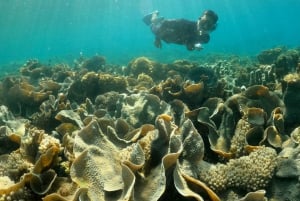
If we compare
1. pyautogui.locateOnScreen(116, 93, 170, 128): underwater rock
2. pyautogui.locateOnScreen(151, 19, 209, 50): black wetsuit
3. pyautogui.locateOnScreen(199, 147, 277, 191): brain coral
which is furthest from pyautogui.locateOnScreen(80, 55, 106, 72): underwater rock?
pyautogui.locateOnScreen(199, 147, 277, 191): brain coral

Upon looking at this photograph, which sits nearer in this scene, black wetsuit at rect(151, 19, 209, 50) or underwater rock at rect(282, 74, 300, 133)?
underwater rock at rect(282, 74, 300, 133)

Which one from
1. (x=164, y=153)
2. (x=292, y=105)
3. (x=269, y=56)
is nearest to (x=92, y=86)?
(x=292, y=105)

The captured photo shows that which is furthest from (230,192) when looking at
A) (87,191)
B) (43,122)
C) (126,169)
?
(43,122)

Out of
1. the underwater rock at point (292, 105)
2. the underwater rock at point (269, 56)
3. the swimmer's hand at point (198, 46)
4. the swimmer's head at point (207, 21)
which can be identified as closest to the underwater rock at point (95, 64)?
the swimmer's hand at point (198, 46)

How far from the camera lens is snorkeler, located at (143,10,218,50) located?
11172 mm

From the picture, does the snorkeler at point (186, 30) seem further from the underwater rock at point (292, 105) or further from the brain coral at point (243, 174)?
the brain coral at point (243, 174)

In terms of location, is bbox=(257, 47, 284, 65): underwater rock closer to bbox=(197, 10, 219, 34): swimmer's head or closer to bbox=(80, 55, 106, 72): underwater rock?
bbox=(197, 10, 219, 34): swimmer's head

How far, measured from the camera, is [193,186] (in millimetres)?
3268

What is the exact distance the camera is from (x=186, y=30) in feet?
39.2

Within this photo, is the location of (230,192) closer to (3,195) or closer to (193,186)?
(193,186)

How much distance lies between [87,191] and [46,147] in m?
1.16

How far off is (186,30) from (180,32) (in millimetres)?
263

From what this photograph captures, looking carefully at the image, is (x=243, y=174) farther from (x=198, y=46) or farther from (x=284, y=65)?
(x=198, y=46)

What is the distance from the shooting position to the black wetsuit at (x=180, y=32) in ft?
38.6
